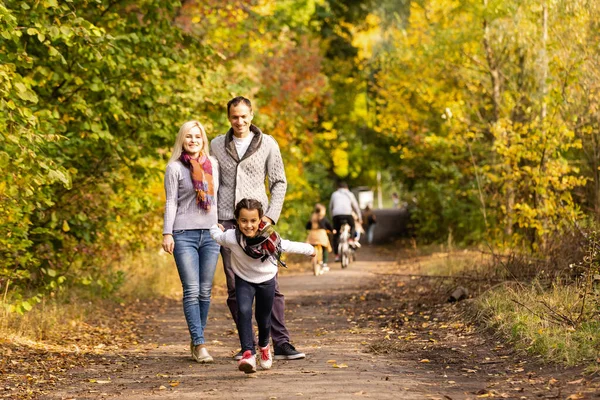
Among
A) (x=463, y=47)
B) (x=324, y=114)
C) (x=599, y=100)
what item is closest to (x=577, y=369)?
(x=599, y=100)

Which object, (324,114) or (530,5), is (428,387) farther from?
(324,114)

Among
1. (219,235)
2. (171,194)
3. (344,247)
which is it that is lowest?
(344,247)

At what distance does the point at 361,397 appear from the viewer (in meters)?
6.32

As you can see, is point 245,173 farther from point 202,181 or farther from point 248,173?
point 202,181

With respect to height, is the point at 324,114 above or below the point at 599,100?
above

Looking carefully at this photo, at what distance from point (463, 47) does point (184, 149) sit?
51.2ft

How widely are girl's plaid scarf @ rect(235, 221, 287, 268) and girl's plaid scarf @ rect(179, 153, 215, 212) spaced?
847 mm

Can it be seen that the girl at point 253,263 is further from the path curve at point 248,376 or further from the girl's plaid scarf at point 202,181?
the girl's plaid scarf at point 202,181

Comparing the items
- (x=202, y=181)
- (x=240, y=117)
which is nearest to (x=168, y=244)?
(x=202, y=181)

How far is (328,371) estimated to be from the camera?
7473 millimetres

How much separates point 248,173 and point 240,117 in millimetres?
482

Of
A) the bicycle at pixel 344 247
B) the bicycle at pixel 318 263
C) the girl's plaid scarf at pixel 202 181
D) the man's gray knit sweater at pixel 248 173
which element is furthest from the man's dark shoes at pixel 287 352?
the bicycle at pixel 344 247

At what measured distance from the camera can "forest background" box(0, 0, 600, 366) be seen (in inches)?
385

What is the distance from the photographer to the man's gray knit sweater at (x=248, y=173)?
7.98m
